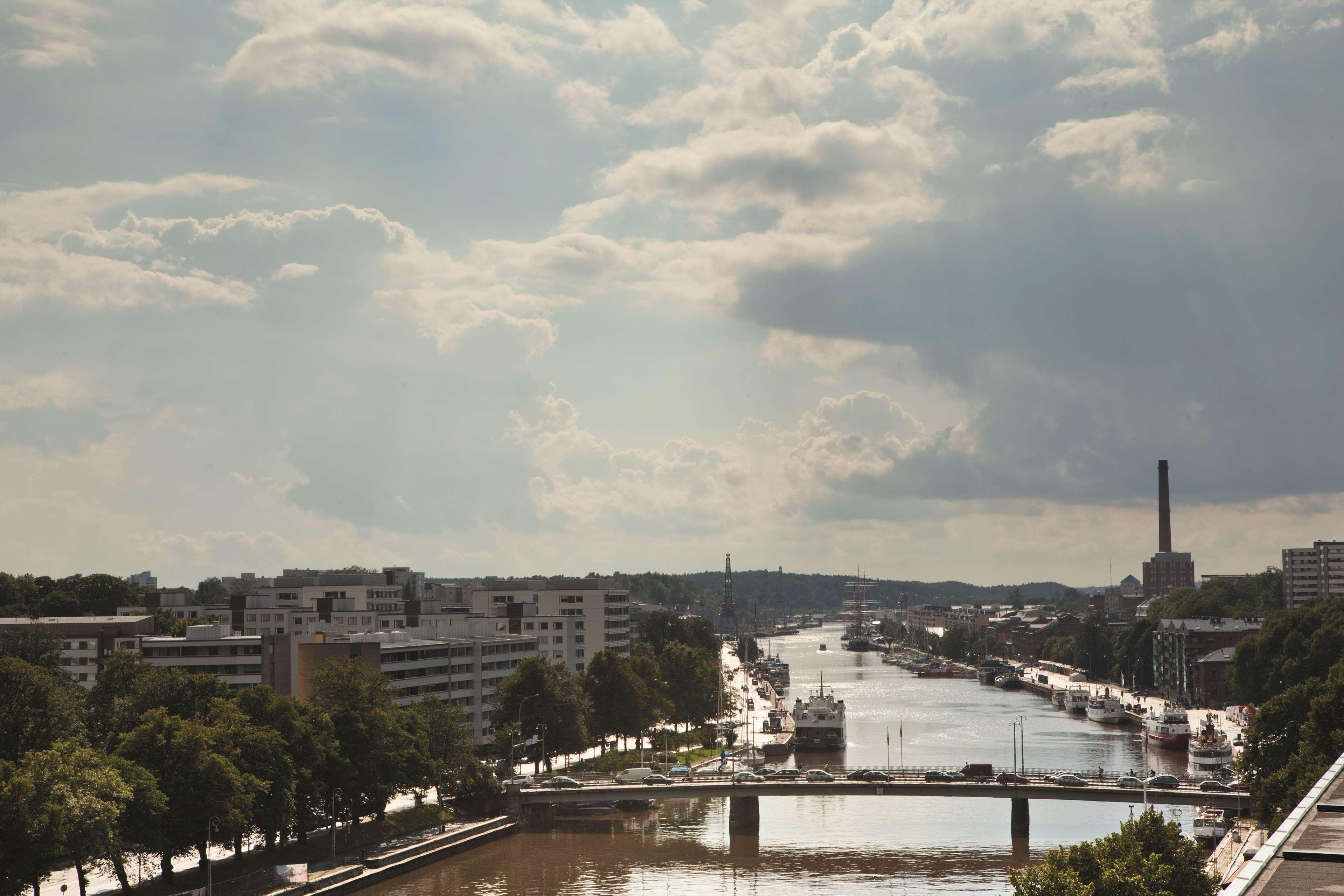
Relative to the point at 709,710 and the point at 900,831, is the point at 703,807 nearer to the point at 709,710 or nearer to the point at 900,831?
the point at 900,831

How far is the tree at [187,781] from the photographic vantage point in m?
60.8

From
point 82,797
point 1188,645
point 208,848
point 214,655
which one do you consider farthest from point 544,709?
point 1188,645

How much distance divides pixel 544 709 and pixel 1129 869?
6246 centimetres

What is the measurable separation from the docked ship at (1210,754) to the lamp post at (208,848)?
238 feet

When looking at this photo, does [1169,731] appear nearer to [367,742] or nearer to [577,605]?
[577,605]

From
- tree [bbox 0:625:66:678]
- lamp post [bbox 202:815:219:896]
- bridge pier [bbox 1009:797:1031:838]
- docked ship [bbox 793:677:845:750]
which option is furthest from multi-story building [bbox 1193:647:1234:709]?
lamp post [bbox 202:815:219:896]

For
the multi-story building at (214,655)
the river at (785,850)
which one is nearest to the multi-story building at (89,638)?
the multi-story building at (214,655)

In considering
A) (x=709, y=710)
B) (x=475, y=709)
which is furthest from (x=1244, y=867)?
(x=709, y=710)

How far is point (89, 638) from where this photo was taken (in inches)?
4909

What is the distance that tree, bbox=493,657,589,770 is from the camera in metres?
102

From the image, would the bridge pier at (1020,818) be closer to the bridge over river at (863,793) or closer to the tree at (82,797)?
the bridge over river at (863,793)

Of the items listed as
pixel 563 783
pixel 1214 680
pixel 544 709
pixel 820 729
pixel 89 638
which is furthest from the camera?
pixel 1214 680

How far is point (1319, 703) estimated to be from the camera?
69.9 m

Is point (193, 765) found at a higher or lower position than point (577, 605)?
lower
